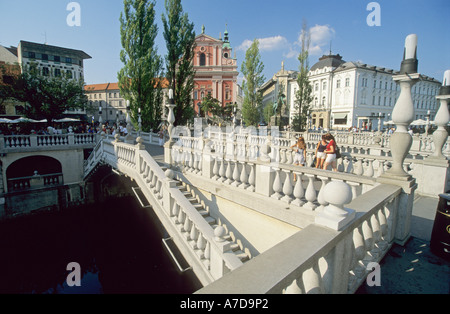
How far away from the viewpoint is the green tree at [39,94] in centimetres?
2027

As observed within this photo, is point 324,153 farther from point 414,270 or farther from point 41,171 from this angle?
point 41,171

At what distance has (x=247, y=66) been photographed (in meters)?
31.3

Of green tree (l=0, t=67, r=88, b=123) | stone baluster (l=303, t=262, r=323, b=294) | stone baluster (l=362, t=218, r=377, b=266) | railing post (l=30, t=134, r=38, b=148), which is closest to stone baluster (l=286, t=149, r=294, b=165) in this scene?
stone baluster (l=362, t=218, r=377, b=266)

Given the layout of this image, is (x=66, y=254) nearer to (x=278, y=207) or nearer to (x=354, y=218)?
(x=278, y=207)

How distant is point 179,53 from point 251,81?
11950 millimetres

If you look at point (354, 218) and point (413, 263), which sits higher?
point (354, 218)

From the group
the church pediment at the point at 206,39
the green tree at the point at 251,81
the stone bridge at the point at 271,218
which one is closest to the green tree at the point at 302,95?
the green tree at the point at 251,81

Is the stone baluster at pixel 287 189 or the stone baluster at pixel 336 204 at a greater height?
the stone baluster at pixel 336 204

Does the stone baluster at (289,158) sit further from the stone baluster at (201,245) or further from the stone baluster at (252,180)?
the stone baluster at (201,245)

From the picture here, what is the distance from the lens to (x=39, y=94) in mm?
20266

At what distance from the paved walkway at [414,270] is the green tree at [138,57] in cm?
2118
